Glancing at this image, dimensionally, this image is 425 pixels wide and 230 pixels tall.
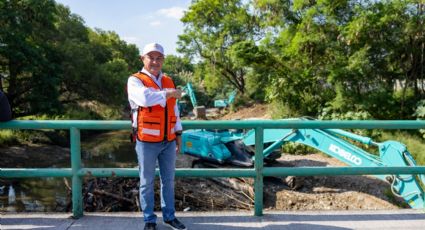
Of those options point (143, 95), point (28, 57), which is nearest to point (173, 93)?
point (143, 95)

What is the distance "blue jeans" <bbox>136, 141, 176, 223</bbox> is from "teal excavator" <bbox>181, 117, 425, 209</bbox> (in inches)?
207

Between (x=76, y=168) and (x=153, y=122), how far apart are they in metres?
1.17

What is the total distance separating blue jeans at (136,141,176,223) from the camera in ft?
11.1

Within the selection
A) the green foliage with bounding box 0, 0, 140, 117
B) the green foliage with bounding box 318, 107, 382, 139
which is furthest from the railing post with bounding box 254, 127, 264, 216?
the green foliage with bounding box 0, 0, 140, 117

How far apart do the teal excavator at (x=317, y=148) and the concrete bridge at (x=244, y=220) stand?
11.4 ft

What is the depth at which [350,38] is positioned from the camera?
583 inches

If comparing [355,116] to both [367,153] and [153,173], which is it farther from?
[153,173]

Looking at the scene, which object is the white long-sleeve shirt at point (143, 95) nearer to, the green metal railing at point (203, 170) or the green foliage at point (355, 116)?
the green metal railing at point (203, 170)

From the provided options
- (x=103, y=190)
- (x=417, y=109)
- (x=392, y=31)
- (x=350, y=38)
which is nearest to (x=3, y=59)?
(x=103, y=190)

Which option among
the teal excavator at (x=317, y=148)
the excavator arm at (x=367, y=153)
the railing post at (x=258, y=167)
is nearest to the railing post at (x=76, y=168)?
the railing post at (x=258, y=167)

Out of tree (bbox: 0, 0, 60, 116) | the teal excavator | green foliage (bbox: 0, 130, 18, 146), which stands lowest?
green foliage (bbox: 0, 130, 18, 146)

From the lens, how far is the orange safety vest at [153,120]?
3291mm

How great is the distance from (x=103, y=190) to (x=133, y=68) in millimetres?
37514

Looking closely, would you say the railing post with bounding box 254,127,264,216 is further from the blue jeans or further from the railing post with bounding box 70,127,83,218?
the railing post with bounding box 70,127,83,218
